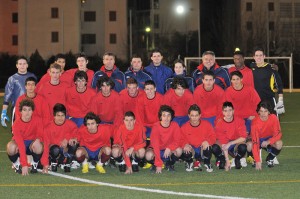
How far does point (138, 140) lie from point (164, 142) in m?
0.38

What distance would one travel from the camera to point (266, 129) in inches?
396

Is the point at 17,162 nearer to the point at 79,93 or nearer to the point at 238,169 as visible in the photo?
the point at 79,93

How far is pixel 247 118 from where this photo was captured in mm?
10484

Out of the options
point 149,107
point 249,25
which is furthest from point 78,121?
point 249,25

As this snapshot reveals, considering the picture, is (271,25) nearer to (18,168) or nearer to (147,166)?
(147,166)

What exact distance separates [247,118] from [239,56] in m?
1.04

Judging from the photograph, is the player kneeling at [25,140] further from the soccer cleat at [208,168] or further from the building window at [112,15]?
the building window at [112,15]

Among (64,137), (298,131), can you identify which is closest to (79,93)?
(64,137)

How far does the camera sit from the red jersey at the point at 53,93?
34.0 ft

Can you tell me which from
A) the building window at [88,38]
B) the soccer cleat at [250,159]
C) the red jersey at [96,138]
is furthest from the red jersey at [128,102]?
the building window at [88,38]

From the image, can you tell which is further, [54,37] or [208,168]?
[54,37]

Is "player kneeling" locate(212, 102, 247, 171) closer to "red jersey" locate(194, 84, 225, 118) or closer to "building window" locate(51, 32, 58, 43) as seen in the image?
"red jersey" locate(194, 84, 225, 118)

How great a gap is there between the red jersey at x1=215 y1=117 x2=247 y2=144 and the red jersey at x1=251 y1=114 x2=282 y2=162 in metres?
0.16

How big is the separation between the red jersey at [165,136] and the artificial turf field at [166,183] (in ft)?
1.35
